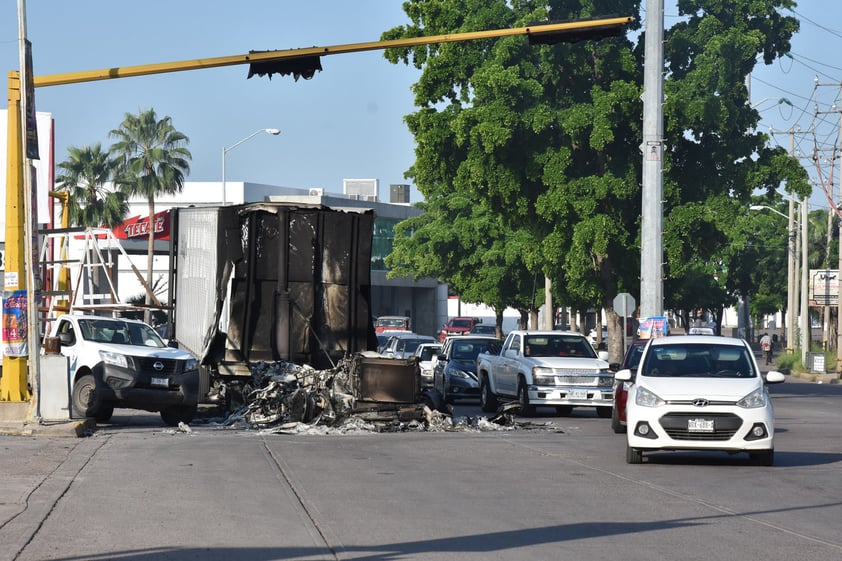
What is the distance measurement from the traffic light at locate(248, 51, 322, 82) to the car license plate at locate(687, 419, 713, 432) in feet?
24.1

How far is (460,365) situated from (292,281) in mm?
9167

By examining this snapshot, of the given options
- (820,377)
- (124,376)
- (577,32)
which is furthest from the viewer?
(820,377)

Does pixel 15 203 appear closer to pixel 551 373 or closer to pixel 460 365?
pixel 551 373

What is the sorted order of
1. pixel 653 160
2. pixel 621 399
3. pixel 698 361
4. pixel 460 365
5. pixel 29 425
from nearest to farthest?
1. pixel 698 361
2. pixel 29 425
3. pixel 621 399
4. pixel 460 365
5. pixel 653 160

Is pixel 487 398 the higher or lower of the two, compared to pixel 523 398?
lower

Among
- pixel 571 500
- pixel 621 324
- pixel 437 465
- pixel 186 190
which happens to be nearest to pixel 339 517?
pixel 571 500

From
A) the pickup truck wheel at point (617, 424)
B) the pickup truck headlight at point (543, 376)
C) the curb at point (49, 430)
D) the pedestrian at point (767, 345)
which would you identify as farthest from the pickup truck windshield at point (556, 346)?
the pedestrian at point (767, 345)

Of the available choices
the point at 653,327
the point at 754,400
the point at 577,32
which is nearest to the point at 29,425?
the point at 577,32

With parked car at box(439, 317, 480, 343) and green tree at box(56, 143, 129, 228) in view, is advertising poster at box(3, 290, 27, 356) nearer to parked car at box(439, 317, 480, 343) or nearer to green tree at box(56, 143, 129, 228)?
green tree at box(56, 143, 129, 228)

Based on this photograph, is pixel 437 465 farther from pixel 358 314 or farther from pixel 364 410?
pixel 358 314

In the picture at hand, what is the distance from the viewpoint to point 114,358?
23.6m

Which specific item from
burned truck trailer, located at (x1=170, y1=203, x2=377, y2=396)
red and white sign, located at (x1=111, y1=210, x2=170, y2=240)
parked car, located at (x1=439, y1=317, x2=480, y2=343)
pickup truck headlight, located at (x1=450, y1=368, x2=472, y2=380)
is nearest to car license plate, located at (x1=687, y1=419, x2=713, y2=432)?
burned truck trailer, located at (x1=170, y1=203, x2=377, y2=396)

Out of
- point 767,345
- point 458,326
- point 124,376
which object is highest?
point 124,376

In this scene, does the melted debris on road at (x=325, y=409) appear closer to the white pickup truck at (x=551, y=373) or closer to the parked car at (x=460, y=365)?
the white pickup truck at (x=551, y=373)
